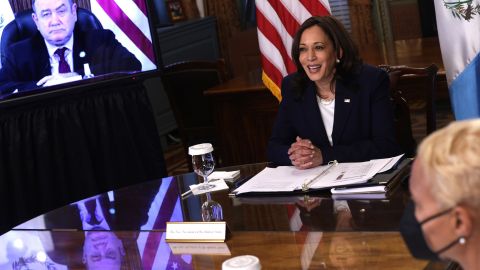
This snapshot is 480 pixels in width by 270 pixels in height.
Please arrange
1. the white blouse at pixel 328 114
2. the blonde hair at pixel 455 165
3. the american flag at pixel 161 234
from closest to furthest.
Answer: the blonde hair at pixel 455 165 < the american flag at pixel 161 234 < the white blouse at pixel 328 114

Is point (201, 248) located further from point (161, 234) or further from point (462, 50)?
point (462, 50)

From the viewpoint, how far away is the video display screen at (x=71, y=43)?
3.88 m

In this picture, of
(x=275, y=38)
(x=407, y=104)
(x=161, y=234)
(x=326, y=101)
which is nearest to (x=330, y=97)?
(x=326, y=101)

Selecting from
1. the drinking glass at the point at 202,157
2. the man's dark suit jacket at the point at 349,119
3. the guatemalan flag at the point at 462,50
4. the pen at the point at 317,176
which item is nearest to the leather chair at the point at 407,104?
the man's dark suit jacket at the point at 349,119

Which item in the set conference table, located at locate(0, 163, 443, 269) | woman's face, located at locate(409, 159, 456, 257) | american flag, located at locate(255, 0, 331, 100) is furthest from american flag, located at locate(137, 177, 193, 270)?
american flag, located at locate(255, 0, 331, 100)

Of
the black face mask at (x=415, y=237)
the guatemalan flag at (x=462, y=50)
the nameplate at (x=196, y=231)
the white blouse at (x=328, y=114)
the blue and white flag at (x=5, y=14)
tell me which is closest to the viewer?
the black face mask at (x=415, y=237)

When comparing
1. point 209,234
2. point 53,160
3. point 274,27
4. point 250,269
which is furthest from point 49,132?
point 250,269

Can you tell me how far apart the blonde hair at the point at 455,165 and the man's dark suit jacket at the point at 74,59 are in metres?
3.14

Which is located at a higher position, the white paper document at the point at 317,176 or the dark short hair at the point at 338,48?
the dark short hair at the point at 338,48

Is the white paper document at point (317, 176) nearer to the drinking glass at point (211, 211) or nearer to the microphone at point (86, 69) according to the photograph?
the drinking glass at point (211, 211)

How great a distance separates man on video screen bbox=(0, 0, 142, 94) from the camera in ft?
12.8

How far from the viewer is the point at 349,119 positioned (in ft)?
10.0

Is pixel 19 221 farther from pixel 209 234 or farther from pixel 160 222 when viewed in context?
pixel 209 234

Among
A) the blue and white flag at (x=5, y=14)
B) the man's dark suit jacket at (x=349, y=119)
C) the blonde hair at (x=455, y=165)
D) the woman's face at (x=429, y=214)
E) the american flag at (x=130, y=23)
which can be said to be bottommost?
the man's dark suit jacket at (x=349, y=119)
